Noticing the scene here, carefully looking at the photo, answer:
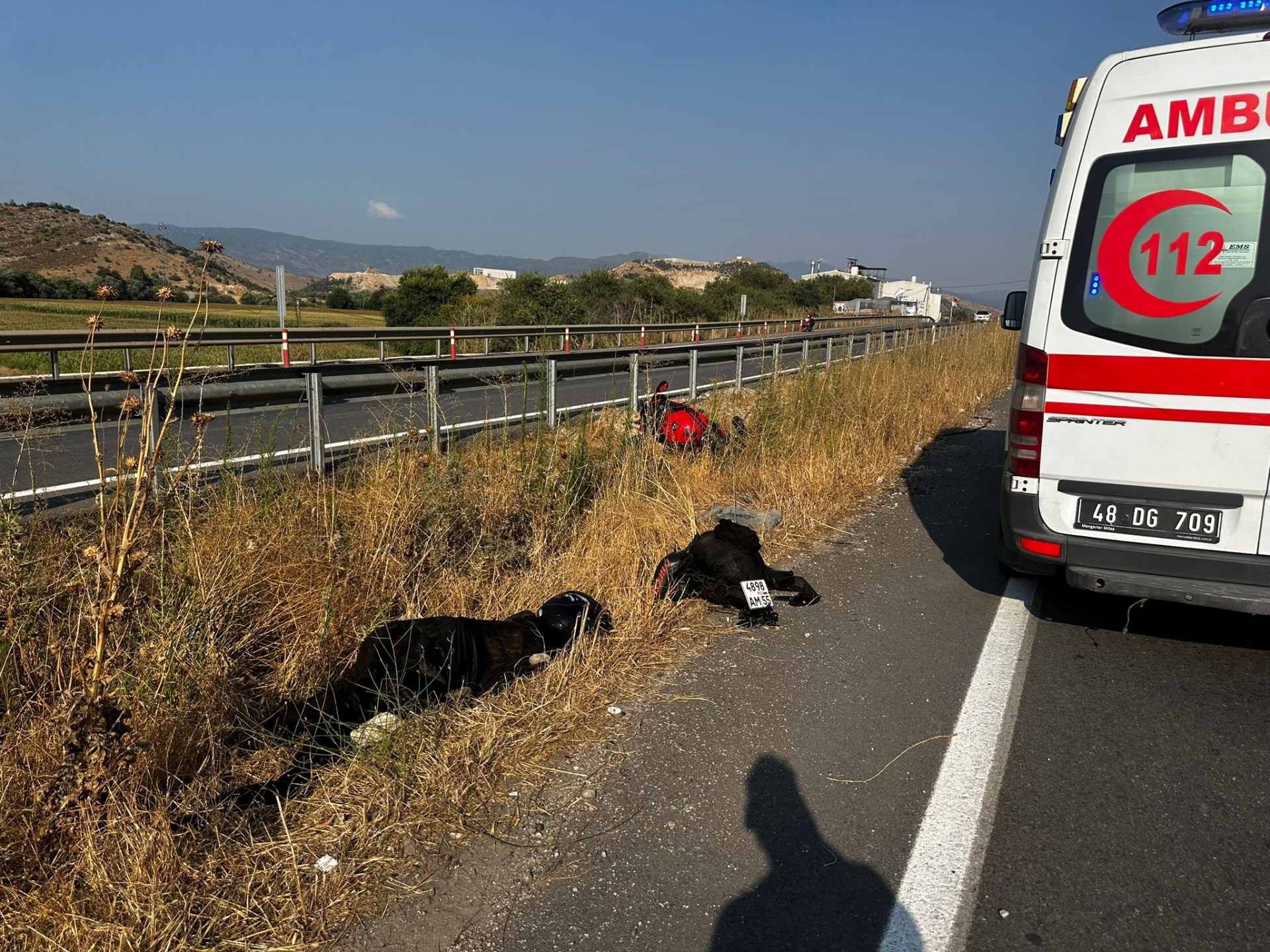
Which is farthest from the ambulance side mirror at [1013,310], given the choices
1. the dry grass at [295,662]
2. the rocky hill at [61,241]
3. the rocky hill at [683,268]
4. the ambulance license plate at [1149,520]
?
the rocky hill at [683,268]

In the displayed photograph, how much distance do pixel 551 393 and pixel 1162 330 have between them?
168 inches

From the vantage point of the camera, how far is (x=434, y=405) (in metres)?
6.25

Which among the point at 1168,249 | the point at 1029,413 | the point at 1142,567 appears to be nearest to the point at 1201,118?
the point at 1168,249

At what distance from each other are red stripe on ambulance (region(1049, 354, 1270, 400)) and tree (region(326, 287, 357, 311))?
182 feet

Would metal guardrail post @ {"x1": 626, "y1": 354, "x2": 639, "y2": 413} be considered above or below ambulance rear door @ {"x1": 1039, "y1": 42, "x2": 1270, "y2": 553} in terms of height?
below

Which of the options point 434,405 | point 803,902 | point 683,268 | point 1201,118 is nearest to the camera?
point 803,902

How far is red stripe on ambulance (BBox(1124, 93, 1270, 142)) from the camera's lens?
383 cm

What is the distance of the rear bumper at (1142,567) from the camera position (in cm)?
397

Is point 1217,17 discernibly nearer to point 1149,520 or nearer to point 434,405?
point 1149,520

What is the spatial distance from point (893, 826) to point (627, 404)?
643cm

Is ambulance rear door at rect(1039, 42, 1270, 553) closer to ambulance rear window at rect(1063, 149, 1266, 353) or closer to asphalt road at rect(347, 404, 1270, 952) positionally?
ambulance rear window at rect(1063, 149, 1266, 353)

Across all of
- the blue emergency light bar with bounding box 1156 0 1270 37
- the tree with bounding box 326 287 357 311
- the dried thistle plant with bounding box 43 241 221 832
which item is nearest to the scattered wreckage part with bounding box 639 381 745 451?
the blue emergency light bar with bounding box 1156 0 1270 37

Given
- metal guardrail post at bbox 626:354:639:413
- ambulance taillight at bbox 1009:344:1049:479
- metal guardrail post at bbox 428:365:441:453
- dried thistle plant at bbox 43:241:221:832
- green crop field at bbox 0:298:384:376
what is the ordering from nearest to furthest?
dried thistle plant at bbox 43:241:221:832, ambulance taillight at bbox 1009:344:1049:479, green crop field at bbox 0:298:384:376, metal guardrail post at bbox 428:365:441:453, metal guardrail post at bbox 626:354:639:413

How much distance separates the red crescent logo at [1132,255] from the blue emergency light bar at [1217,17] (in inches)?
37.0
